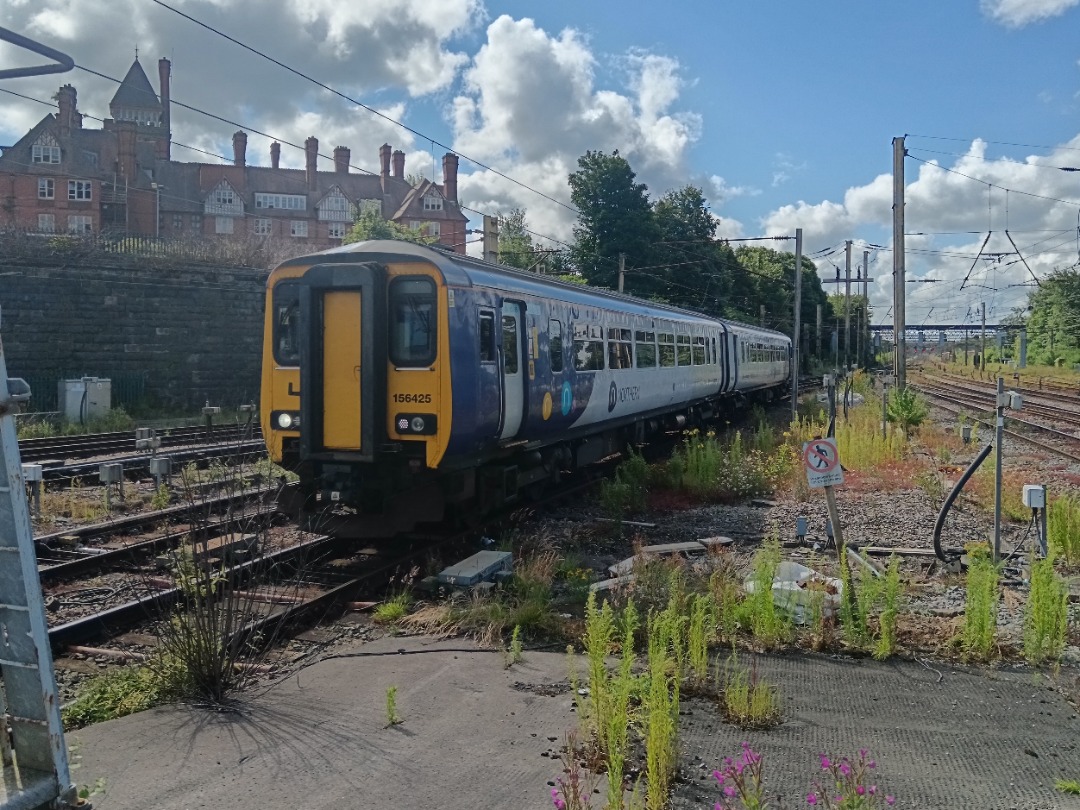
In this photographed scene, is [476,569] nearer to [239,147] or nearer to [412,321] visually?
[412,321]

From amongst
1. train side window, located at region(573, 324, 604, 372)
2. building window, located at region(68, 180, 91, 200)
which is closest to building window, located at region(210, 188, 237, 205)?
building window, located at region(68, 180, 91, 200)

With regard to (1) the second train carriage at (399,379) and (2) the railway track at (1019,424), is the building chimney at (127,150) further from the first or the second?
(1) the second train carriage at (399,379)

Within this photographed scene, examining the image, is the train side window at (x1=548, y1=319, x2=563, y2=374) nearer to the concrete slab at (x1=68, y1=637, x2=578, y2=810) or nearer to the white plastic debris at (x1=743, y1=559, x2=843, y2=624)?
the white plastic debris at (x1=743, y1=559, x2=843, y2=624)

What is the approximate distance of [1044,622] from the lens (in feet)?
18.6

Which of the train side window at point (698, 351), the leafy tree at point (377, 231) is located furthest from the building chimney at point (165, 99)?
the train side window at point (698, 351)

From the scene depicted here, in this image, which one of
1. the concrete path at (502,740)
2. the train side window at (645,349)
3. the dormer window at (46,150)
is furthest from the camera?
the dormer window at (46,150)

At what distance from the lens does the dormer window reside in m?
55.5

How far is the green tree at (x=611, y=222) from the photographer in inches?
1698

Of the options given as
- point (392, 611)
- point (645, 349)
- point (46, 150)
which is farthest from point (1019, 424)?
point (46, 150)

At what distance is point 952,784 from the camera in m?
4.09

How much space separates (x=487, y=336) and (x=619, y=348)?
5.21m

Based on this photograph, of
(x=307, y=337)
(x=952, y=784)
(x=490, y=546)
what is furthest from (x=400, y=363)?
(x=952, y=784)

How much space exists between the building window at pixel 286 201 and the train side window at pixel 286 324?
59.1 m

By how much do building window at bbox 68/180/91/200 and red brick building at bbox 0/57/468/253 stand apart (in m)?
0.06
